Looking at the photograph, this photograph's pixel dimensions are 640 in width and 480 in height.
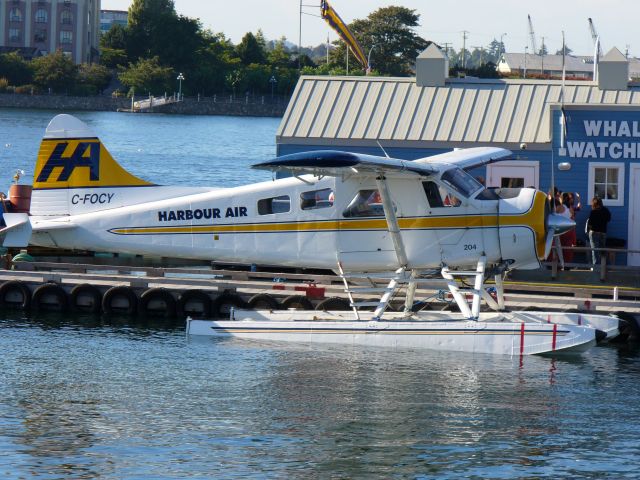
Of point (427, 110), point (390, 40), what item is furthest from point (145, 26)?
point (427, 110)

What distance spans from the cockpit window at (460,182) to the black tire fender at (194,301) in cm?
496

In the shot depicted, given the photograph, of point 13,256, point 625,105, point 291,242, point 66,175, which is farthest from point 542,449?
point 13,256

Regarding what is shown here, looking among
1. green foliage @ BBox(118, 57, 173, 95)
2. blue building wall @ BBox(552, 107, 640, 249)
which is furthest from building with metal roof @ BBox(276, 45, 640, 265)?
green foliage @ BBox(118, 57, 173, 95)

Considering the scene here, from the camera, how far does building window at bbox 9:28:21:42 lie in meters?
145

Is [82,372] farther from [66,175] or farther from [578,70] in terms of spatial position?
[578,70]

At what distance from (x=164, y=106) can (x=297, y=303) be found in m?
120

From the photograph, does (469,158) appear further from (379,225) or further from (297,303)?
(297,303)

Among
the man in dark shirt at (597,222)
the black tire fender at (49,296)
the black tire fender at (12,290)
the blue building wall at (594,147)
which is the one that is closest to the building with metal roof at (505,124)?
the blue building wall at (594,147)

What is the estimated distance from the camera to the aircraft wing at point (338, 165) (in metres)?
15.3

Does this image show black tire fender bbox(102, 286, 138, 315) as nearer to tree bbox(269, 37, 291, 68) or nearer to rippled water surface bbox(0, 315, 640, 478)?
rippled water surface bbox(0, 315, 640, 478)

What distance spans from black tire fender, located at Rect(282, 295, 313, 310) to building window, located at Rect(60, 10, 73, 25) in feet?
422

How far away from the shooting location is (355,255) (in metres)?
17.3

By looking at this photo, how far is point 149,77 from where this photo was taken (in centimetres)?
13438

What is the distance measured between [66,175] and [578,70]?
439 feet
